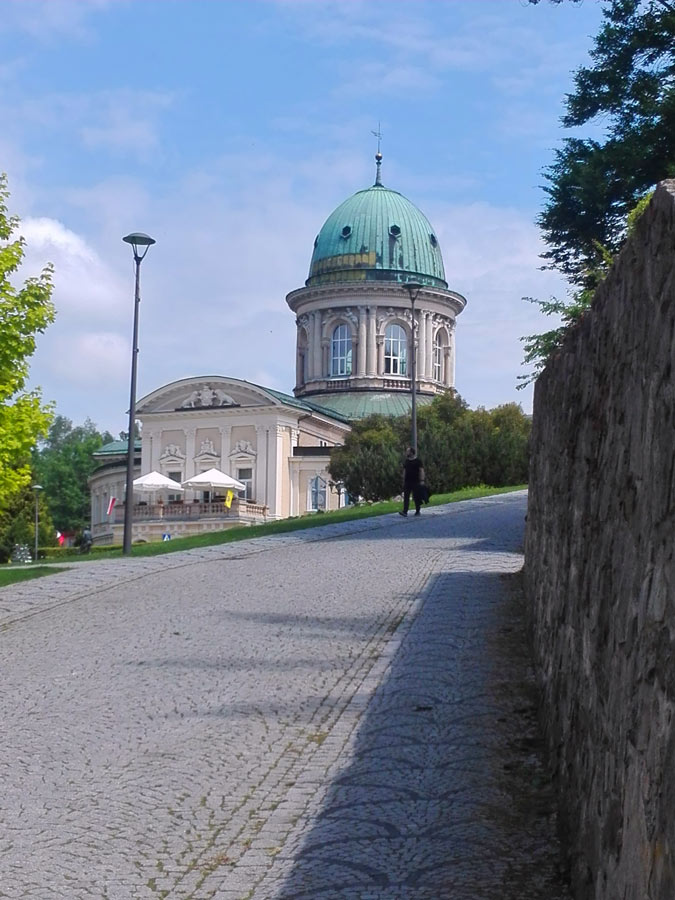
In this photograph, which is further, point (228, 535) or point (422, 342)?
point (422, 342)

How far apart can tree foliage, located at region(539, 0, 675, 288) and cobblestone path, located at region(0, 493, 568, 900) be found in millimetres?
13779

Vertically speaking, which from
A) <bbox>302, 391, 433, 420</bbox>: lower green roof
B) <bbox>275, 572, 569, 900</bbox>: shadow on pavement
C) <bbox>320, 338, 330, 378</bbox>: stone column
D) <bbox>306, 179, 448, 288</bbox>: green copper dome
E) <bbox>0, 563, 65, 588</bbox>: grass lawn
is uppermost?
<bbox>306, 179, 448, 288</bbox>: green copper dome

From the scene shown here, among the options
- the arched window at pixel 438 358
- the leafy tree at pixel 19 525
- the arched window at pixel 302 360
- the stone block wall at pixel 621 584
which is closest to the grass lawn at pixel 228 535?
the stone block wall at pixel 621 584

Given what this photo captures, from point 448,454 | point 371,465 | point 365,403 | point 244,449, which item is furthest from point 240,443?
point 448,454

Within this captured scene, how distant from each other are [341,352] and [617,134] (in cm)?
6668

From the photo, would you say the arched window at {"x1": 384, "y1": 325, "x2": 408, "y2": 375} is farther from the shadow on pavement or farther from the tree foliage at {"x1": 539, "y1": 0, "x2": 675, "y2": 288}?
the shadow on pavement

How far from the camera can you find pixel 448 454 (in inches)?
2367

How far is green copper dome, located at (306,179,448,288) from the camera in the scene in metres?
92.6

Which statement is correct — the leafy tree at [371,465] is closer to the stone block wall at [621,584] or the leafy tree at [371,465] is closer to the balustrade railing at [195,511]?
the balustrade railing at [195,511]

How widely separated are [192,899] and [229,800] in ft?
5.09

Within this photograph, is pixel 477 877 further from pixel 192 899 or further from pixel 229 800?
pixel 229 800

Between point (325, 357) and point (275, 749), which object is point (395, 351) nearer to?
point (325, 357)

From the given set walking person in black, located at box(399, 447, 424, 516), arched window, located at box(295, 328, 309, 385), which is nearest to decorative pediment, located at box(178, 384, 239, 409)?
arched window, located at box(295, 328, 309, 385)

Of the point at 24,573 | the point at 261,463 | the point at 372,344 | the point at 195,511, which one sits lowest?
the point at 24,573
